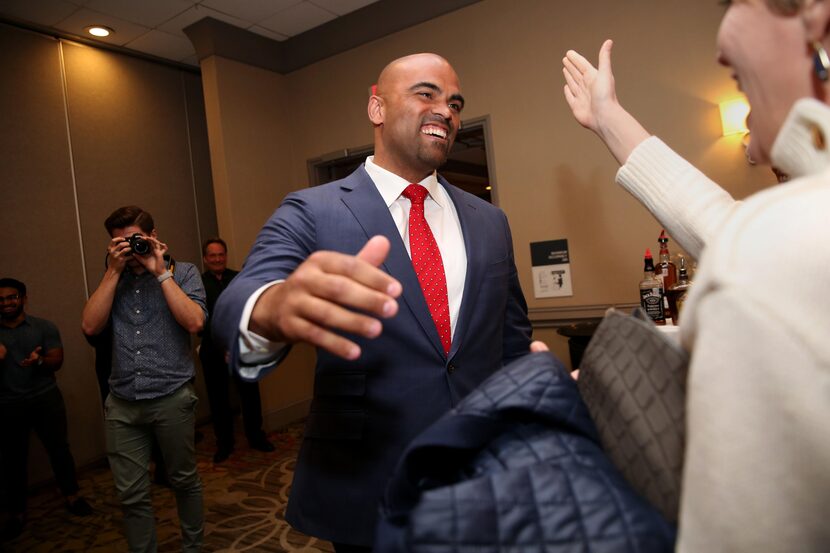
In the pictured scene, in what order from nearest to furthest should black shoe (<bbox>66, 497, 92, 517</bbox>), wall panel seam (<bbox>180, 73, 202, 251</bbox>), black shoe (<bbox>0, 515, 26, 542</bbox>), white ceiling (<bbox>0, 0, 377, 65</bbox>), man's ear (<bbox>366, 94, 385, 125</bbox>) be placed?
man's ear (<bbox>366, 94, 385, 125</bbox>), black shoe (<bbox>0, 515, 26, 542</bbox>), black shoe (<bbox>66, 497, 92, 517</bbox>), white ceiling (<bbox>0, 0, 377, 65</bbox>), wall panel seam (<bbox>180, 73, 202, 251</bbox>)

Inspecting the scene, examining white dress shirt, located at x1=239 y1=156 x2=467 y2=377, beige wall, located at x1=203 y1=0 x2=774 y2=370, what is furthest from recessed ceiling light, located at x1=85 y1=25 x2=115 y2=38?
white dress shirt, located at x1=239 y1=156 x2=467 y2=377

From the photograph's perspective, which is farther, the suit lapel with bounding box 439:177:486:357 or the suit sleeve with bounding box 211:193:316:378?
the suit lapel with bounding box 439:177:486:357

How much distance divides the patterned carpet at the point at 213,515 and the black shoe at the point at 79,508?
0.14ft

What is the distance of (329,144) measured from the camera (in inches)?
218

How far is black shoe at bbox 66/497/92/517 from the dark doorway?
3.45 meters

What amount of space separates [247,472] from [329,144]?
3.27 meters

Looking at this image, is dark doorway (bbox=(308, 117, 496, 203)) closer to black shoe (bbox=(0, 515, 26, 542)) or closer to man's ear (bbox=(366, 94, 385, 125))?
man's ear (bbox=(366, 94, 385, 125))

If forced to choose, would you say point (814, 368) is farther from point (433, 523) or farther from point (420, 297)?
point (420, 297)

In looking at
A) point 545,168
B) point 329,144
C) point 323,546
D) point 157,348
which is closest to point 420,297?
point 157,348

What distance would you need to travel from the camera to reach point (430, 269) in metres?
1.54

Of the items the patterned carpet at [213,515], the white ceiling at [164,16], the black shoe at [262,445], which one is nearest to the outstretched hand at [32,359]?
the patterned carpet at [213,515]

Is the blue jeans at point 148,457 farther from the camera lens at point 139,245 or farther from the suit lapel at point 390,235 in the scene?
the suit lapel at point 390,235

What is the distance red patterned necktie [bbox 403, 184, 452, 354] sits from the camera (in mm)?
1490

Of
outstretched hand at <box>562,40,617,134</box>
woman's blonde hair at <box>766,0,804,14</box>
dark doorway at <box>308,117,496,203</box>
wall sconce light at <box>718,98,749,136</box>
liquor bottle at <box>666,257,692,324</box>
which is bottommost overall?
liquor bottle at <box>666,257,692,324</box>
